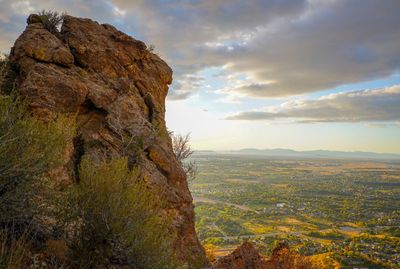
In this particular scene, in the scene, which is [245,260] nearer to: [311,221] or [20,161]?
[20,161]

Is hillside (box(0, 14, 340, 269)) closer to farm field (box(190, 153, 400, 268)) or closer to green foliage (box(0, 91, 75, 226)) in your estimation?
green foliage (box(0, 91, 75, 226))

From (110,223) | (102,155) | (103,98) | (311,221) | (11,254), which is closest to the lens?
(11,254)

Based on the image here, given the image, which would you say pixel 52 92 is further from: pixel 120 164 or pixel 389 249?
pixel 389 249

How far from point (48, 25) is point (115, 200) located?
11.2 m

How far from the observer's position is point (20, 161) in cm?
727

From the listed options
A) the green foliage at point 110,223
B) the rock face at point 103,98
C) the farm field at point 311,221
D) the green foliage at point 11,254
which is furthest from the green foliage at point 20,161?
the farm field at point 311,221

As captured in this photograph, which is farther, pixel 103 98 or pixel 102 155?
pixel 103 98

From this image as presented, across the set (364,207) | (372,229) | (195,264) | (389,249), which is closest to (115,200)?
(195,264)

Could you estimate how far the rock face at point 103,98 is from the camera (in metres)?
12.7

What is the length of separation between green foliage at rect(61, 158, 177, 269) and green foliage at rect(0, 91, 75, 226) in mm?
974

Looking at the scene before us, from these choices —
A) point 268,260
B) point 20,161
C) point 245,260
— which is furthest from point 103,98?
point 268,260

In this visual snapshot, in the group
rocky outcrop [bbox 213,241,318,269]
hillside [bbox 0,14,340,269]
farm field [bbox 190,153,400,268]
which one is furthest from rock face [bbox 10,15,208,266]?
farm field [bbox 190,153,400,268]

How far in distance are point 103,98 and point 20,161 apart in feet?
26.1

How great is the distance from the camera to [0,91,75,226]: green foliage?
7.19 meters
